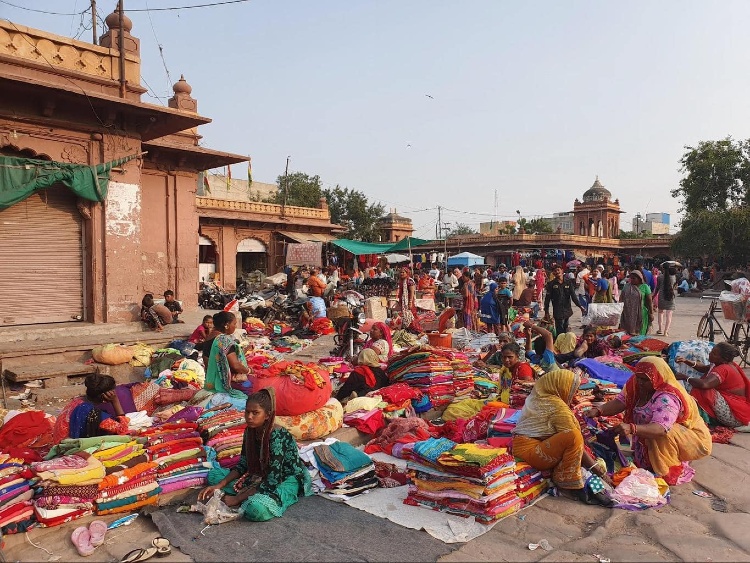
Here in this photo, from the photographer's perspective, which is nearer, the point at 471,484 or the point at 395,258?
the point at 471,484

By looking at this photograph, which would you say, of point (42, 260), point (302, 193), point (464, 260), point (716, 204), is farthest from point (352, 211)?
point (42, 260)

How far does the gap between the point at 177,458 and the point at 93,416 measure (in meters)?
0.83

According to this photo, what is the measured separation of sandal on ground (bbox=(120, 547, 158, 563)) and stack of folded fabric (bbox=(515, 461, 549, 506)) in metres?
2.49

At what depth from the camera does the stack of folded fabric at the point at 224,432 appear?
4703 millimetres

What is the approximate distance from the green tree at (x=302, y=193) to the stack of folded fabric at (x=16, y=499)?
32.8m

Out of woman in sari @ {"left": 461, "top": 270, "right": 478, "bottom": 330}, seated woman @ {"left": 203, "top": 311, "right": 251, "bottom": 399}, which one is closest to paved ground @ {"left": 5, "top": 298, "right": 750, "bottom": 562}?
seated woman @ {"left": 203, "top": 311, "right": 251, "bottom": 399}

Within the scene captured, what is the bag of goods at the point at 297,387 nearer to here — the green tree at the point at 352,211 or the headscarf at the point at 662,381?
the headscarf at the point at 662,381

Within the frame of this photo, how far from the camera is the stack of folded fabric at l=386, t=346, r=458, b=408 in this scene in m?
6.82

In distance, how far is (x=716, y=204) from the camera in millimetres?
30812

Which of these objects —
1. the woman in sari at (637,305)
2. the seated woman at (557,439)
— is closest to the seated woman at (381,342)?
the seated woman at (557,439)

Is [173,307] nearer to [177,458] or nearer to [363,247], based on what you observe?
[177,458]

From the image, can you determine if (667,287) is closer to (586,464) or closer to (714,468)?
(714,468)

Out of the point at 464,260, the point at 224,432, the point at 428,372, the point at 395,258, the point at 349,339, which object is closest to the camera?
the point at 224,432

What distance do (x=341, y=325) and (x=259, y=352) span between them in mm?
1541
